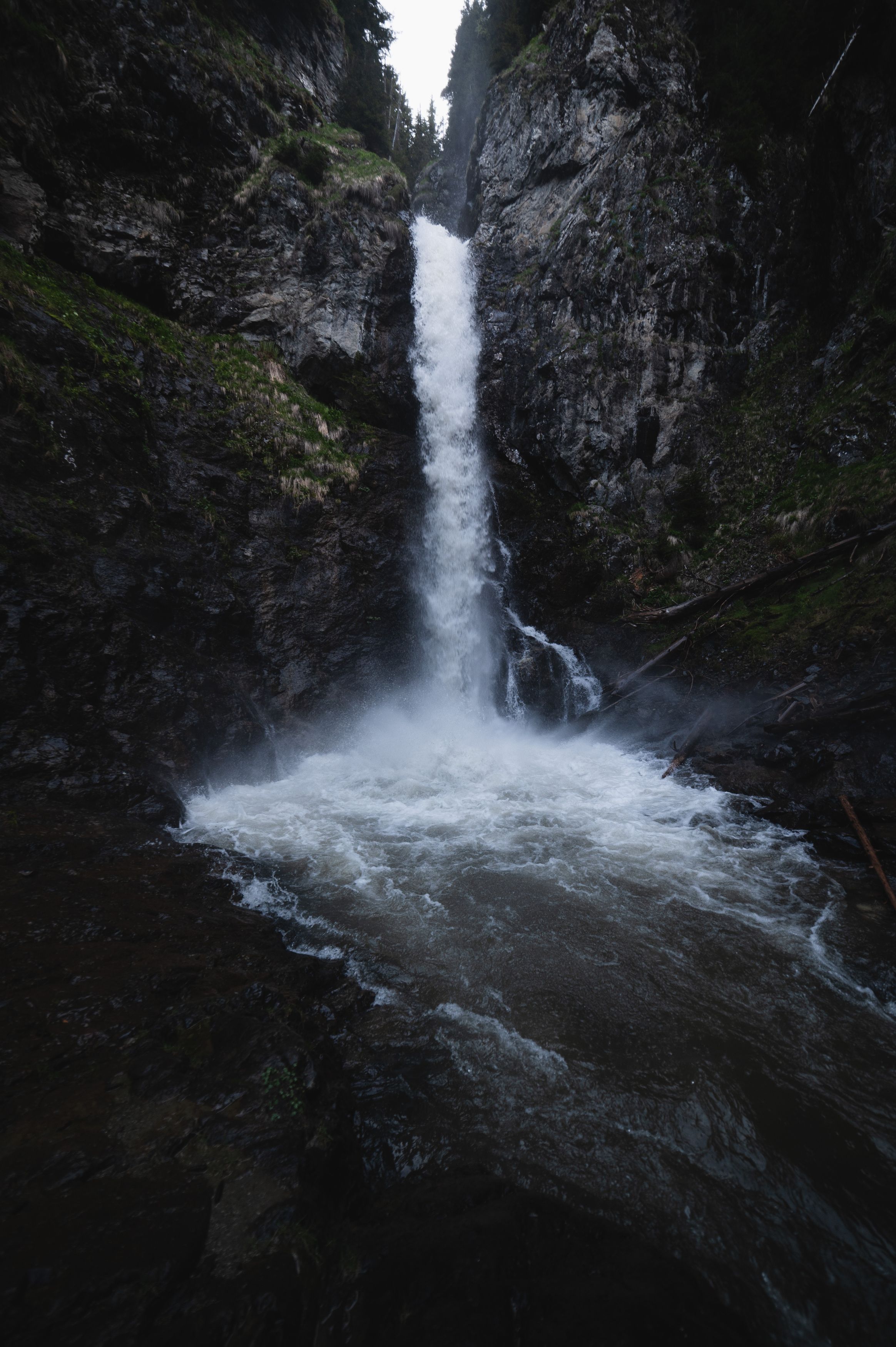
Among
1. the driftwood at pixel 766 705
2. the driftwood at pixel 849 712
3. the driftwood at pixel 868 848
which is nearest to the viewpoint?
the driftwood at pixel 868 848

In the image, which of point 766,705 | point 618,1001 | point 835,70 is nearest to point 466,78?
point 835,70

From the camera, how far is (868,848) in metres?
6.13

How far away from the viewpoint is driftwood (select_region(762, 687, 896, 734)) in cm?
780

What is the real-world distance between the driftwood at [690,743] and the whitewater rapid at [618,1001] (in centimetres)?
29

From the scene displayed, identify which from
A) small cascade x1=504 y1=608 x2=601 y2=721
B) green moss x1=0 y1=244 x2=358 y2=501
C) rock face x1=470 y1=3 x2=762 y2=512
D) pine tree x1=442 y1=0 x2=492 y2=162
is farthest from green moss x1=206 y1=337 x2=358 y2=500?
pine tree x1=442 y1=0 x2=492 y2=162

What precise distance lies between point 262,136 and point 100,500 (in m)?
14.0

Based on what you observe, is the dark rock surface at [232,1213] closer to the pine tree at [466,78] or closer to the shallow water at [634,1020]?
the shallow water at [634,1020]

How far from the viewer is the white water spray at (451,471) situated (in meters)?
13.7

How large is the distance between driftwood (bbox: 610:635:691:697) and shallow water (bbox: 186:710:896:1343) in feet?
14.1

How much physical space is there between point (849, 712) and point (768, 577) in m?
4.58

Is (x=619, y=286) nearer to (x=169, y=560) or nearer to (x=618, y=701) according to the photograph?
(x=618, y=701)

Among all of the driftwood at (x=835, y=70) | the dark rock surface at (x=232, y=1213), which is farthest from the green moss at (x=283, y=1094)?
the driftwood at (x=835, y=70)

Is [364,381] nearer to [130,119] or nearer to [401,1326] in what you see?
[130,119]

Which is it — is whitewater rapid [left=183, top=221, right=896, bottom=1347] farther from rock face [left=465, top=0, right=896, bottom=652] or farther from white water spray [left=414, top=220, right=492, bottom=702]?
rock face [left=465, top=0, right=896, bottom=652]
